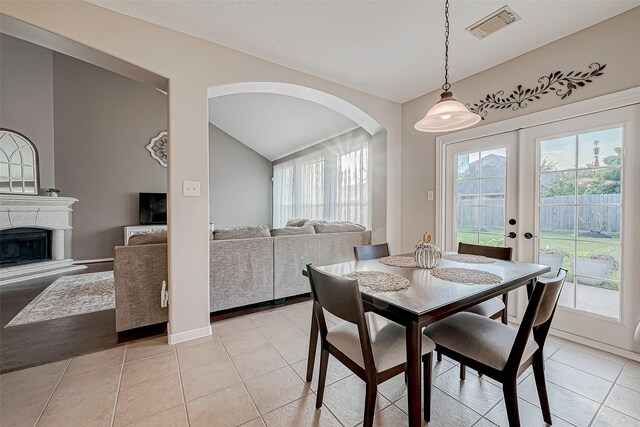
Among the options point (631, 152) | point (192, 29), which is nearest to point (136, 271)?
point (192, 29)

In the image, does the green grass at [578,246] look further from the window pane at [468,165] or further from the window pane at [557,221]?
the window pane at [468,165]

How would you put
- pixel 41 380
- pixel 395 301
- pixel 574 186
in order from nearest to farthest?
pixel 395 301, pixel 41 380, pixel 574 186

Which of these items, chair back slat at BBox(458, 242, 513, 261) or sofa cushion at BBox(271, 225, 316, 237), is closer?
chair back slat at BBox(458, 242, 513, 261)

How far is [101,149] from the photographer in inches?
218

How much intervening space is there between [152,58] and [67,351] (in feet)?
7.90

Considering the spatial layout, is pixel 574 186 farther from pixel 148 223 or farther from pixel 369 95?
pixel 148 223

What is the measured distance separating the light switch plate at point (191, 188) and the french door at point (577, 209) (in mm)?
2913

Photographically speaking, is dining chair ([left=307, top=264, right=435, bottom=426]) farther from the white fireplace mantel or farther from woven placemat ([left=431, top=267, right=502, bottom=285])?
the white fireplace mantel

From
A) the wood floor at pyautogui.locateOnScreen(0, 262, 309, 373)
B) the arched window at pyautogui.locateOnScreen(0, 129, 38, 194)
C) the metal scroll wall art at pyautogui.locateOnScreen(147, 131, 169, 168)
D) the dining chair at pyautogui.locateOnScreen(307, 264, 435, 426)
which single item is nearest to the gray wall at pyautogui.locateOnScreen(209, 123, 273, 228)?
the metal scroll wall art at pyautogui.locateOnScreen(147, 131, 169, 168)

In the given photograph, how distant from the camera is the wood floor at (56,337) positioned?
1.97 meters

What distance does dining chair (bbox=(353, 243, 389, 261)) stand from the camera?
214 centimetres

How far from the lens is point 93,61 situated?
6.93 ft

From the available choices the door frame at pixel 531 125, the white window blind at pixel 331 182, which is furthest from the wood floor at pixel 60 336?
the door frame at pixel 531 125

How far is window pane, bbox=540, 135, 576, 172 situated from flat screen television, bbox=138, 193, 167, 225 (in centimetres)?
661
